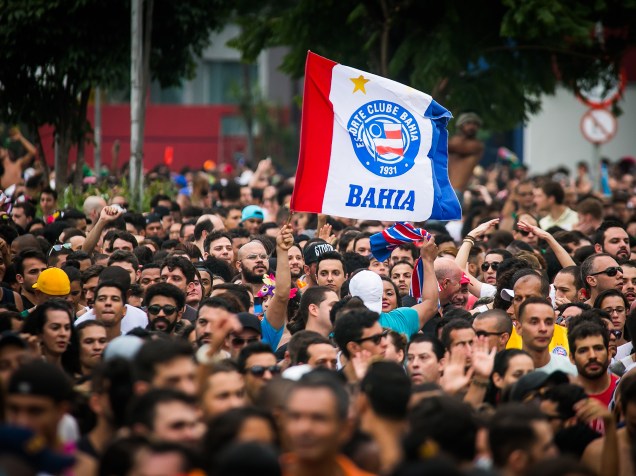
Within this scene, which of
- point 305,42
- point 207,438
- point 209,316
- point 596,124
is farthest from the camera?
point 596,124

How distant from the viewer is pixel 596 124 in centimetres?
2273

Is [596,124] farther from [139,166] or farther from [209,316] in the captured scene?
[209,316]

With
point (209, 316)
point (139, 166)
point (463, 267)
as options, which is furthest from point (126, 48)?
point (209, 316)

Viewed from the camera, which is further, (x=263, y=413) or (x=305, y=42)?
(x=305, y=42)

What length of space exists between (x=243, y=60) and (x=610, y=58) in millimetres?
5771

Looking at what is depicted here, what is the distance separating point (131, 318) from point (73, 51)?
810 centimetres

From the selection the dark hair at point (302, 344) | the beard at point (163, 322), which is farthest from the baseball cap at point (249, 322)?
the beard at point (163, 322)

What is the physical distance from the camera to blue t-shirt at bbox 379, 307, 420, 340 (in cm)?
988

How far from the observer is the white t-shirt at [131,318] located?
9.92 metres

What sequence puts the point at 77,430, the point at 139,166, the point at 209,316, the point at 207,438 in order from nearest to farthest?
1. the point at 207,438
2. the point at 77,430
3. the point at 209,316
4. the point at 139,166

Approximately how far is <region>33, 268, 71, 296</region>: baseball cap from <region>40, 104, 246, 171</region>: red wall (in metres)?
33.9

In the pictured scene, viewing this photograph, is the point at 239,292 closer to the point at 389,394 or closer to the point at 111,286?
the point at 111,286

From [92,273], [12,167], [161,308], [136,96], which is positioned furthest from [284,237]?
[12,167]

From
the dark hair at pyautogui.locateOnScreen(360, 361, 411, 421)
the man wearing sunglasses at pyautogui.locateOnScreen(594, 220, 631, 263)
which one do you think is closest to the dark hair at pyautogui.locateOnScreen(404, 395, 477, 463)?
the dark hair at pyautogui.locateOnScreen(360, 361, 411, 421)
